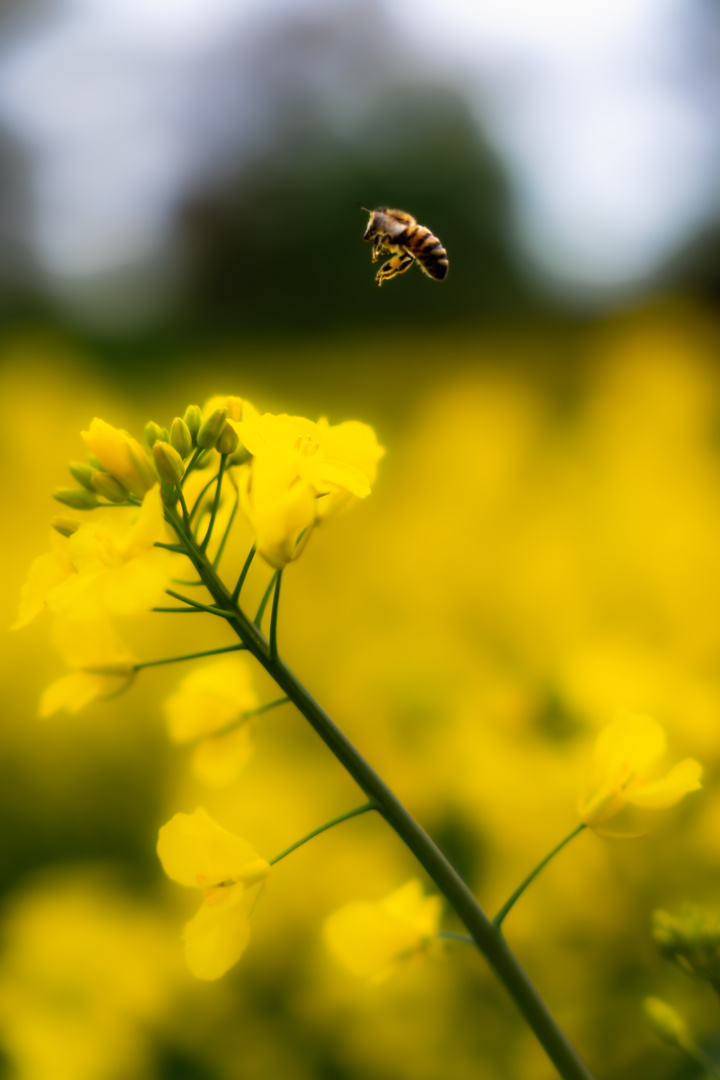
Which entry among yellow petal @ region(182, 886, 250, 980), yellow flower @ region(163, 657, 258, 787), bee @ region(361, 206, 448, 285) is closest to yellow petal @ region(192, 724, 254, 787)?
yellow flower @ region(163, 657, 258, 787)

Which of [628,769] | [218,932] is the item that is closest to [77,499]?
[218,932]

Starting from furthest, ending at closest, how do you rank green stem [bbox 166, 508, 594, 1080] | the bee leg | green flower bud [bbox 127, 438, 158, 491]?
the bee leg → green flower bud [bbox 127, 438, 158, 491] → green stem [bbox 166, 508, 594, 1080]

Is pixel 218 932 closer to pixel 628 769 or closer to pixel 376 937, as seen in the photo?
pixel 376 937

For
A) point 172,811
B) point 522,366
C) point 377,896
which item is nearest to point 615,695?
point 377,896

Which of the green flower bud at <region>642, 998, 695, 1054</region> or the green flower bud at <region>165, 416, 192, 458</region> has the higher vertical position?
the green flower bud at <region>165, 416, 192, 458</region>

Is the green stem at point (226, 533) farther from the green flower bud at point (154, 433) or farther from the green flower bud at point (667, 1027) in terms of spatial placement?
the green flower bud at point (667, 1027)

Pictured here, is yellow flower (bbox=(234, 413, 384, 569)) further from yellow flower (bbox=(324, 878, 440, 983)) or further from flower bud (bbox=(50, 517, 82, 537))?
yellow flower (bbox=(324, 878, 440, 983))

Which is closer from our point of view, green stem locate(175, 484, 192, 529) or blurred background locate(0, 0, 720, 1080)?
green stem locate(175, 484, 192, 529)

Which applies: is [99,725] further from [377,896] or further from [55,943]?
[377,896]
